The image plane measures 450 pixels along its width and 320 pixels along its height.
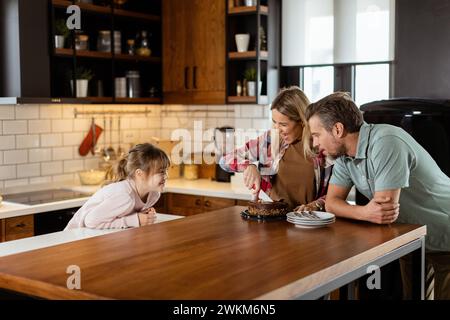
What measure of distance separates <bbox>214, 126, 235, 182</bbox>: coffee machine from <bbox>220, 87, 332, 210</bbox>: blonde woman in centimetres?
181

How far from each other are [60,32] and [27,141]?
0.87 metres

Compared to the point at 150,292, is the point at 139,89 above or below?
above

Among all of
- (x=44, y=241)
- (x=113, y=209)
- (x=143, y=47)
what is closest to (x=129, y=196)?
(x=113, y=209)

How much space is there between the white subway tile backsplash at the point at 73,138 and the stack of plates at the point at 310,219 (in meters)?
2.77

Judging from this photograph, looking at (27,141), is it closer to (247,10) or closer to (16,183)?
(16,183)

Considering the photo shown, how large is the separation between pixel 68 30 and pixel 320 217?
9.32ft

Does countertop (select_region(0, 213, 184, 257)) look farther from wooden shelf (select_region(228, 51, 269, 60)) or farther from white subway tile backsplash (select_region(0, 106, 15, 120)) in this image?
wooden shelf (select_region(228, 51, 269, 60))

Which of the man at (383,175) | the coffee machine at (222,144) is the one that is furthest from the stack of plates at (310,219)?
the coffee machine at (222,144)

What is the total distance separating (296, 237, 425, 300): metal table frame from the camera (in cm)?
198

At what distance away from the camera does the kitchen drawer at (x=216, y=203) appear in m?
4.69

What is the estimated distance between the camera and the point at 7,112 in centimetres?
460
